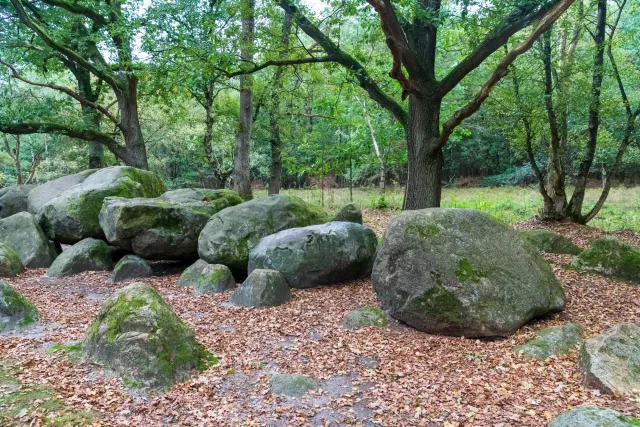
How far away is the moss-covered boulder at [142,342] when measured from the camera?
5141 millimetres

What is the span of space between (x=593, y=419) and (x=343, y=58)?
319 inches

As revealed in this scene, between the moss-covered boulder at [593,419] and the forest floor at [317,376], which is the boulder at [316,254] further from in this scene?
the moss-covered boulder at [593,419]

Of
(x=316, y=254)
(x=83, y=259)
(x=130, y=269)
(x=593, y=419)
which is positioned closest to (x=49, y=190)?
(x=83, y=259)

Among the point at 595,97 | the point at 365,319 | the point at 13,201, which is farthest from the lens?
the point at 13,201

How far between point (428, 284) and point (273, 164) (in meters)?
13.7

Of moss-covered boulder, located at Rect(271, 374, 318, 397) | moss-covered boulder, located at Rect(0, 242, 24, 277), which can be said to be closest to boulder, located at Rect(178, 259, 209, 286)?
moss-covered boulder, located at Rect(0, 242, 24, 277)

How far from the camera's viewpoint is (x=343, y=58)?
964 cm

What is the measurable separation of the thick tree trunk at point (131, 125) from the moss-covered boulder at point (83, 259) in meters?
6.27

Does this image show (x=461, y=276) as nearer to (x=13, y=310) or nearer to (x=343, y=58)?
(x=343, y=58)

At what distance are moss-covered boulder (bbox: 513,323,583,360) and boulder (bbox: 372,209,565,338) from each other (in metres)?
0.38

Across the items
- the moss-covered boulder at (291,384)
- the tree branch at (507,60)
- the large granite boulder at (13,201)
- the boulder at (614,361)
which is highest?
the tree branch at (507,60)

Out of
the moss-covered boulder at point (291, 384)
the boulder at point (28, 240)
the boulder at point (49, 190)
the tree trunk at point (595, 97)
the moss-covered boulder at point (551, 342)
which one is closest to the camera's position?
the moss-covered boulder at point (291, 384)

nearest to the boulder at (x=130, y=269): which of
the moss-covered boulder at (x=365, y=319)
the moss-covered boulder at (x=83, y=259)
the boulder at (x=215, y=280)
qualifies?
the moss-covered boulder at (x=83, y=259)

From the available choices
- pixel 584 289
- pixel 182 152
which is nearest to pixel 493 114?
pixel 584 289
